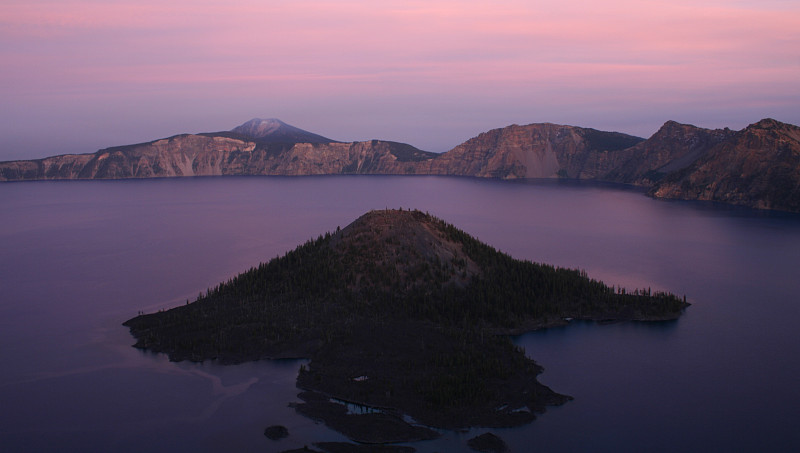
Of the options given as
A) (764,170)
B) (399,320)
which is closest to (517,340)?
(399,320)

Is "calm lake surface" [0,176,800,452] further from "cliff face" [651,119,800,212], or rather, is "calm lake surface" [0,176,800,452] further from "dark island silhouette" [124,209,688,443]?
"cliff face" [651,119,800,212]

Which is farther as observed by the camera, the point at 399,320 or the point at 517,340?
the point at 399,320

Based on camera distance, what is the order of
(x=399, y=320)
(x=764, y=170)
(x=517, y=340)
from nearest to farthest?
(x=517, y=340) < (x=399, y=320) < (x=764, y=170)

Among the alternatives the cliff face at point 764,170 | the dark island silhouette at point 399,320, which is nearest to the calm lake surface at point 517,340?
the dark island silhouette at point 399,320

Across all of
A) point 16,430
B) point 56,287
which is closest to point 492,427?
point 16,430

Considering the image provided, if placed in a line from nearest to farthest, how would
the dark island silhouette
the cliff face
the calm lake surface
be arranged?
the calm lake surface < the dark island silhouette < the cliff face

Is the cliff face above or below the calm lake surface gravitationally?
above

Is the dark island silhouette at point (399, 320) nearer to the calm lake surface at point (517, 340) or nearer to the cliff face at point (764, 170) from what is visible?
the calm lake surface at point (517, 340)

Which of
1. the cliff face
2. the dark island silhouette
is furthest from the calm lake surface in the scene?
the cliff face

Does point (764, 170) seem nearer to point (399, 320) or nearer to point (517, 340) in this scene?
point (517, 340)
